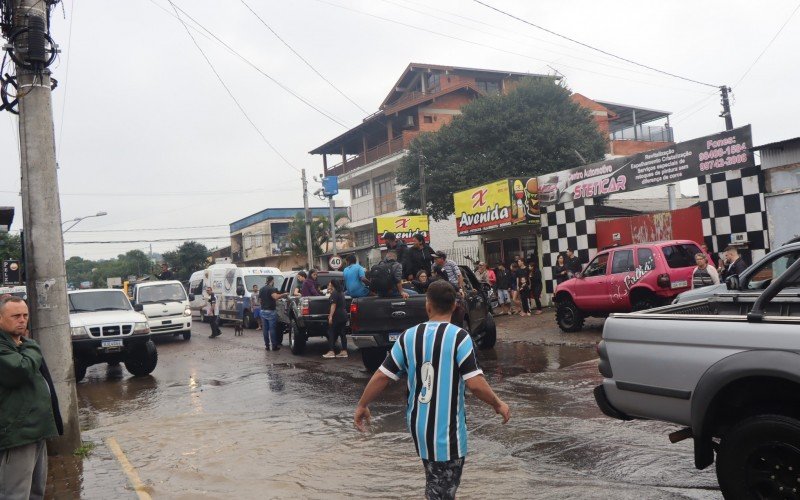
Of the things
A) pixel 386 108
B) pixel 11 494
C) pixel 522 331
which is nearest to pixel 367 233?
pixel 386 108

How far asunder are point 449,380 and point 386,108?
41.7 m

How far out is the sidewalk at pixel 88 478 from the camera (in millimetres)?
5453

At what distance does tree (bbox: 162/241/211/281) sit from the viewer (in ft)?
217

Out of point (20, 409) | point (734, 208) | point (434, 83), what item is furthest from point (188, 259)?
point (20, 409)

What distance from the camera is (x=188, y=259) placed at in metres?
66.4

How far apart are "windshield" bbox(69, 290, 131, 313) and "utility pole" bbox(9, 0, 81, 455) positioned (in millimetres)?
7563

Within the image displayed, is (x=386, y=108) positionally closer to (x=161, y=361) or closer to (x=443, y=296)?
(x=161, y=361)

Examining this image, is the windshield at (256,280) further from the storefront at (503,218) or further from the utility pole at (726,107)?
the utility pole at (726,107)

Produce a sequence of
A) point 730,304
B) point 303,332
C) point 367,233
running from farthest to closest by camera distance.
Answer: point 367,233
point 303,332
point 730,304

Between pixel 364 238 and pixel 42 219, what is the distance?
41.3m

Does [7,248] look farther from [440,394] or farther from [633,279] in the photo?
[440,394]

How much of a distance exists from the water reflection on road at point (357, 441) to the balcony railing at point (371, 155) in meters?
31.8

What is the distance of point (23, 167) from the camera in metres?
6.75

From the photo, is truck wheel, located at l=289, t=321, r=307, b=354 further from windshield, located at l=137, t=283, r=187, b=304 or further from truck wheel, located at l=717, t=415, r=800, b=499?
truck wheel, located at l=717, t=415, r=800, b=499
